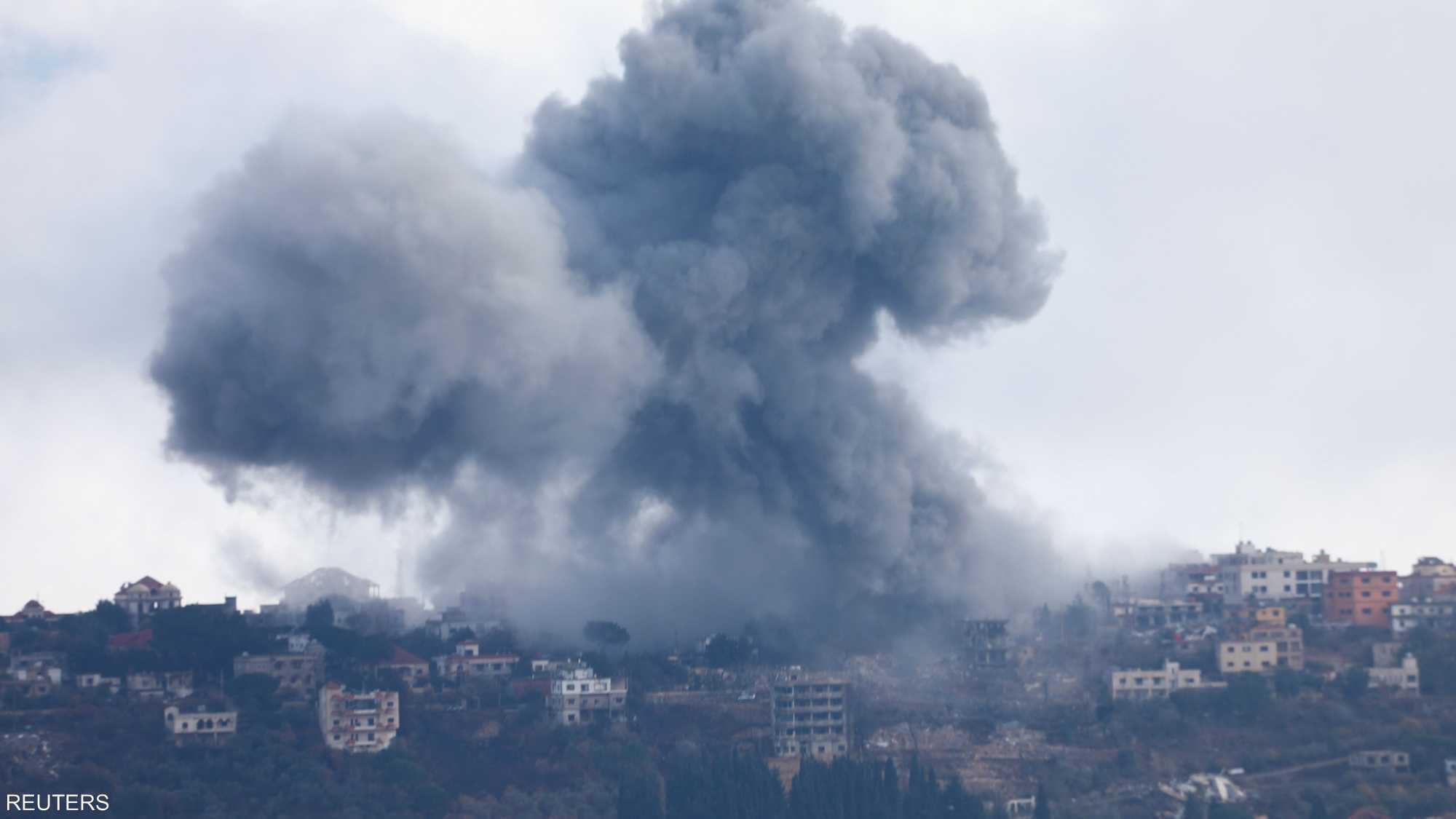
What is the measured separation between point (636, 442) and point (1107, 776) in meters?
14.8

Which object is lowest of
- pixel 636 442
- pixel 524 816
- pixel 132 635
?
pixel 524 816

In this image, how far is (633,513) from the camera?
67.5 meters

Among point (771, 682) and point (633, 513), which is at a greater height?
point (633, 513)

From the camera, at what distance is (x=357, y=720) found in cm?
5972

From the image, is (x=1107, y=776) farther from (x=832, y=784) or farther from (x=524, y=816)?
(x=524, y=816)

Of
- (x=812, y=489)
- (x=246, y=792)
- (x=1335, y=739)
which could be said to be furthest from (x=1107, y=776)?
(x=246, y=792)

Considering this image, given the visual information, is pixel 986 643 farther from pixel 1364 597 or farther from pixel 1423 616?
pixel 1423 616

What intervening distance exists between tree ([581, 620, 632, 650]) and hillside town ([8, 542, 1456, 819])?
7 centimetres

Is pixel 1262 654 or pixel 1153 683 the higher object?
pixel 1262 654

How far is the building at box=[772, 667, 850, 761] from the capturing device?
60219 mm

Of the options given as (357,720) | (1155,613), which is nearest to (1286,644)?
(1155,613)

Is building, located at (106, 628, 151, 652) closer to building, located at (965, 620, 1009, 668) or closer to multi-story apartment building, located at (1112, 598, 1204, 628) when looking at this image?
building, located at (965, 620, 1009, 668)

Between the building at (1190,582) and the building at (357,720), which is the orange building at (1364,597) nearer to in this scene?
the building at (1190,582)

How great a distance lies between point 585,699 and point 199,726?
8.76 m
